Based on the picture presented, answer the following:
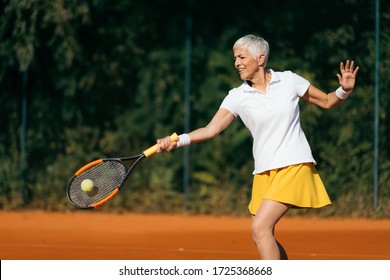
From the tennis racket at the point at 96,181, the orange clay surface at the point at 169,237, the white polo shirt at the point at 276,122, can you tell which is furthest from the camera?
the orange clay surface at the point at 169,237

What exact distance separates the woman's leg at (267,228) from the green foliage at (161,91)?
550cm

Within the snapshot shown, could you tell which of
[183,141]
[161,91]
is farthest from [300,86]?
[161,91]

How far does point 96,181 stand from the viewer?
6012mm

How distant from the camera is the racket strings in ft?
19.5

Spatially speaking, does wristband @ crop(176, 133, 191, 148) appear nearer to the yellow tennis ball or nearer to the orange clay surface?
the yellow tennis ball

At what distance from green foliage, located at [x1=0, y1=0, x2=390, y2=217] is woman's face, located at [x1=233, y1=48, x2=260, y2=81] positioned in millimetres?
5463

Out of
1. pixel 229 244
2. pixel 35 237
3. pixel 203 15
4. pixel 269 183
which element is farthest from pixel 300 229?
pixel 269 183

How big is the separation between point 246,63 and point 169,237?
401cm

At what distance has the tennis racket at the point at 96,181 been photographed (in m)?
5.94

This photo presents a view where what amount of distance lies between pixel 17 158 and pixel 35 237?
281 centimetres

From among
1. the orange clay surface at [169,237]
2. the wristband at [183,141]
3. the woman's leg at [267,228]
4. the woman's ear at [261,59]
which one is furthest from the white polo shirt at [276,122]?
the orange clay surface at [169,237]

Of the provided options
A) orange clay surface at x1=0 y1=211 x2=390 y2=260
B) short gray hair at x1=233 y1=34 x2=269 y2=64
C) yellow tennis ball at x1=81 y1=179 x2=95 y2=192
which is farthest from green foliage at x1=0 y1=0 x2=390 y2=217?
short gray hair at x1=233 y1=34 x2=269 y2=64

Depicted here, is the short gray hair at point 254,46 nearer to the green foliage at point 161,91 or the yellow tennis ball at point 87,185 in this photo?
the yellow tennis ball at point 87,185

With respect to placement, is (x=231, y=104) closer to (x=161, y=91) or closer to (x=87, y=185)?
(x=87, y=185)
